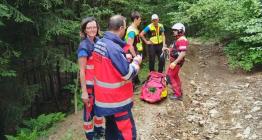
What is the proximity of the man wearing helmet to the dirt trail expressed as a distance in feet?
1.16

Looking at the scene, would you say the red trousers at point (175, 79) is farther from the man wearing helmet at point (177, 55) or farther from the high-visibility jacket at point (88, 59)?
the high-visibility jacket at point (88, 59)

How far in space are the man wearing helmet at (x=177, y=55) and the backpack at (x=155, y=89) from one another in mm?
219

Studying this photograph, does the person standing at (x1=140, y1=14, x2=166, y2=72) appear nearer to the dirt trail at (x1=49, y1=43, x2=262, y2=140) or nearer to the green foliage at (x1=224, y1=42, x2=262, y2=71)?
the dirt trail at (x1=49, y1=43, x2=262, y2=140)

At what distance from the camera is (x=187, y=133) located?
7.46 m

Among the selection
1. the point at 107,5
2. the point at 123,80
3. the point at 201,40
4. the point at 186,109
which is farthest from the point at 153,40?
the point at 201,40

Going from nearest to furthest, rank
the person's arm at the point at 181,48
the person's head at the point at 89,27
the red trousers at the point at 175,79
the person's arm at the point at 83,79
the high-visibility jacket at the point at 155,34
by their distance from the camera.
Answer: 1. the person's arm at the point at 83,79
2. the person's head at the point at 89,27
3. the person's arm at the point at 181,48
4. the red trousers at the point at 175,79
5. the high-visibility jacket at the point at 155,34

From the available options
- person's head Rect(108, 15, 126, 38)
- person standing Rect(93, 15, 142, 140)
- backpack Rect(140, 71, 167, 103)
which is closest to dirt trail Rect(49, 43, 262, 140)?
backpack Rect(140, 71, 167, 103)

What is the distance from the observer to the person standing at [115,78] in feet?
15.7

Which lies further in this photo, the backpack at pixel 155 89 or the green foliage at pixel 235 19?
the green foliage at pixel 235 19

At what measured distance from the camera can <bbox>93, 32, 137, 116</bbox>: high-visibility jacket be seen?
4.77 metres

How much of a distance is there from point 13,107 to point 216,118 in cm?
499


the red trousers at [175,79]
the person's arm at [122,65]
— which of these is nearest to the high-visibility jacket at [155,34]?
the red trousers at [175,79]

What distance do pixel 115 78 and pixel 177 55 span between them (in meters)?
3.90

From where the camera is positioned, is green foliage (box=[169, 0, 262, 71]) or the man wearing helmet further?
green foliage (box=[169, 0, 262, 71])
